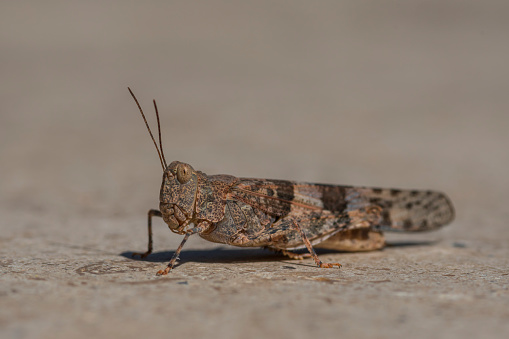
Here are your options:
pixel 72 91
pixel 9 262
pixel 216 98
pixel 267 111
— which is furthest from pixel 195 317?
pixel 72 91

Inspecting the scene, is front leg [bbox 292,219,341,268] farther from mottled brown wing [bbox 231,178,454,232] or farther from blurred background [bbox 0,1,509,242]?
blurred background [bbox 0,1,509,242]

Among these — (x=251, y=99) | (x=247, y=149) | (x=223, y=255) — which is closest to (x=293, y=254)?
(x=223, y=255)

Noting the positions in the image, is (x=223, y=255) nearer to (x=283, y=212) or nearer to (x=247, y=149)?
(x=283, y=212)

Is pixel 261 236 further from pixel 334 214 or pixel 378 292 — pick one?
pixel 378 292

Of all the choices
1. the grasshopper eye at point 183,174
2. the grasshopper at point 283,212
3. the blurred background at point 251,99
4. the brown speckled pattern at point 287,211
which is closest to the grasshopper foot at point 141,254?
the grasshopper at point 283,212

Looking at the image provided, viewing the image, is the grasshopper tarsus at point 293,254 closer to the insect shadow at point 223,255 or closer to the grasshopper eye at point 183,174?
the insect shadow at point 223,255

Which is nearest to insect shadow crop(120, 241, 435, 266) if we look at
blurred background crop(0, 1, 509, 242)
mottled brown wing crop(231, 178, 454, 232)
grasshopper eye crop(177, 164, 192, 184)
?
mottled brown wing crop(231, 178, 454, 232)

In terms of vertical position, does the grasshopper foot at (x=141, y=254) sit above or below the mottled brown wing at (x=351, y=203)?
below
